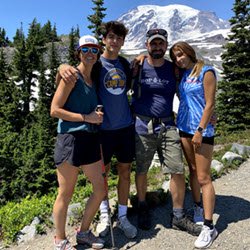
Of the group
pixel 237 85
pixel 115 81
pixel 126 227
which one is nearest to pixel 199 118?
pixel 115 81

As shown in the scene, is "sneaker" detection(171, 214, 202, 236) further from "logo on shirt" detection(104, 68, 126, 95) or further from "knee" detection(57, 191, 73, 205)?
"logo on shirt" detection(104, 68, 126, 95)

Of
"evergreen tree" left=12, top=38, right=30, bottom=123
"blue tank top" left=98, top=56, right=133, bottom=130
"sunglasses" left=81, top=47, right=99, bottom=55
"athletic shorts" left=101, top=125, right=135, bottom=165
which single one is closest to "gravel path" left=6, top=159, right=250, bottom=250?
"athletic shorts" left=101, top=125, right=135, bottom=165

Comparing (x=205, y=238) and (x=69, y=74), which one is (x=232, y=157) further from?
(x=69, y=74)

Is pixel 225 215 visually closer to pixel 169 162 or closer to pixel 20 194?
pixel 169 162

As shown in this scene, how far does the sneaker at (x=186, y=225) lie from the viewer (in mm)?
4141

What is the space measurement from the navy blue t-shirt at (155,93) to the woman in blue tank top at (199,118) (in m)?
0.21

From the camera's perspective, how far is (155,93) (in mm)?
4293

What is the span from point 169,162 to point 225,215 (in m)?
1.74

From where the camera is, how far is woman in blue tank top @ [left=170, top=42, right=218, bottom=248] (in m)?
3.85

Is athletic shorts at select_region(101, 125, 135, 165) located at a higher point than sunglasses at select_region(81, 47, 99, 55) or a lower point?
lower

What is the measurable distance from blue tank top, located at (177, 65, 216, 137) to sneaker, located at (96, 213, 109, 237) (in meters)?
2.25

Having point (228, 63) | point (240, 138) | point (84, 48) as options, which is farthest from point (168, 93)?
point (228, 63)

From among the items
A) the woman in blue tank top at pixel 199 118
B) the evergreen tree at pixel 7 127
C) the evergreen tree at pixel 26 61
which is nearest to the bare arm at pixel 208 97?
the woman in blue tank top at pixel 199 118

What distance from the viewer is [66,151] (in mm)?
3518
